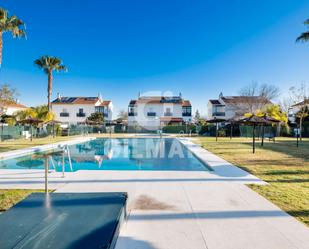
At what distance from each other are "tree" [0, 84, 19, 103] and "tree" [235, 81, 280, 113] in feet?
113

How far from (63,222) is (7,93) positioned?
20961 millimetres

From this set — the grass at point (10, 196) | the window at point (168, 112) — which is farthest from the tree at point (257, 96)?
the grass at point (10, 196)

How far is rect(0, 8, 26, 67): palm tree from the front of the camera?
14903mm

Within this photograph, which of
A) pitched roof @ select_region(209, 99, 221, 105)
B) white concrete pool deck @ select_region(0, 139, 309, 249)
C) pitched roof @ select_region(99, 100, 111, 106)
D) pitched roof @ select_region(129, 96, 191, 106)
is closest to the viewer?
white concrete pool deck @ select_region(0, 139, 309, 249)

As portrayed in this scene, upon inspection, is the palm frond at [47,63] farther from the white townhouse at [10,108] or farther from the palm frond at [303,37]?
the palm frond at [303,37]

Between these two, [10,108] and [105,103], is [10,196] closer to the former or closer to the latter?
[10,108]

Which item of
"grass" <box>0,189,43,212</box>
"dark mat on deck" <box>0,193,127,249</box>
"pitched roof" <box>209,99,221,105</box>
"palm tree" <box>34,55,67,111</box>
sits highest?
"palm tree" <box>34,55,67,111</box>

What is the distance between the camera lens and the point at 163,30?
1653 centimetres

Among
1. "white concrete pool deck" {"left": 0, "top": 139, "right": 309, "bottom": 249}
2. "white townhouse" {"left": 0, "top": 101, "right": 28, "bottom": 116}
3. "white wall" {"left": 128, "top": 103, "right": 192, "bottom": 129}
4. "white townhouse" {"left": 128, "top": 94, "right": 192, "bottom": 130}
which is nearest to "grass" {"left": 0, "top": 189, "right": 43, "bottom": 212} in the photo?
"white concrete pool deck" {"left": 0, "top": 139, "right": 309, "bottom": 249}

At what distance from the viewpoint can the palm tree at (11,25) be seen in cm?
1490

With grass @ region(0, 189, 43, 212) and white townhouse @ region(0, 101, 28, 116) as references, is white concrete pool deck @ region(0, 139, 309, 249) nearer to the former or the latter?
grass @ region(0, 189, 43, 212)

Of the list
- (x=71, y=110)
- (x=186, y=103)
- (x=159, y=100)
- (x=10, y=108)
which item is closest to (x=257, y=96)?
(x=186, y=103)

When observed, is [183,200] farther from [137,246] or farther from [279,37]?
[279,37]

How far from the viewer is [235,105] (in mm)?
38250
